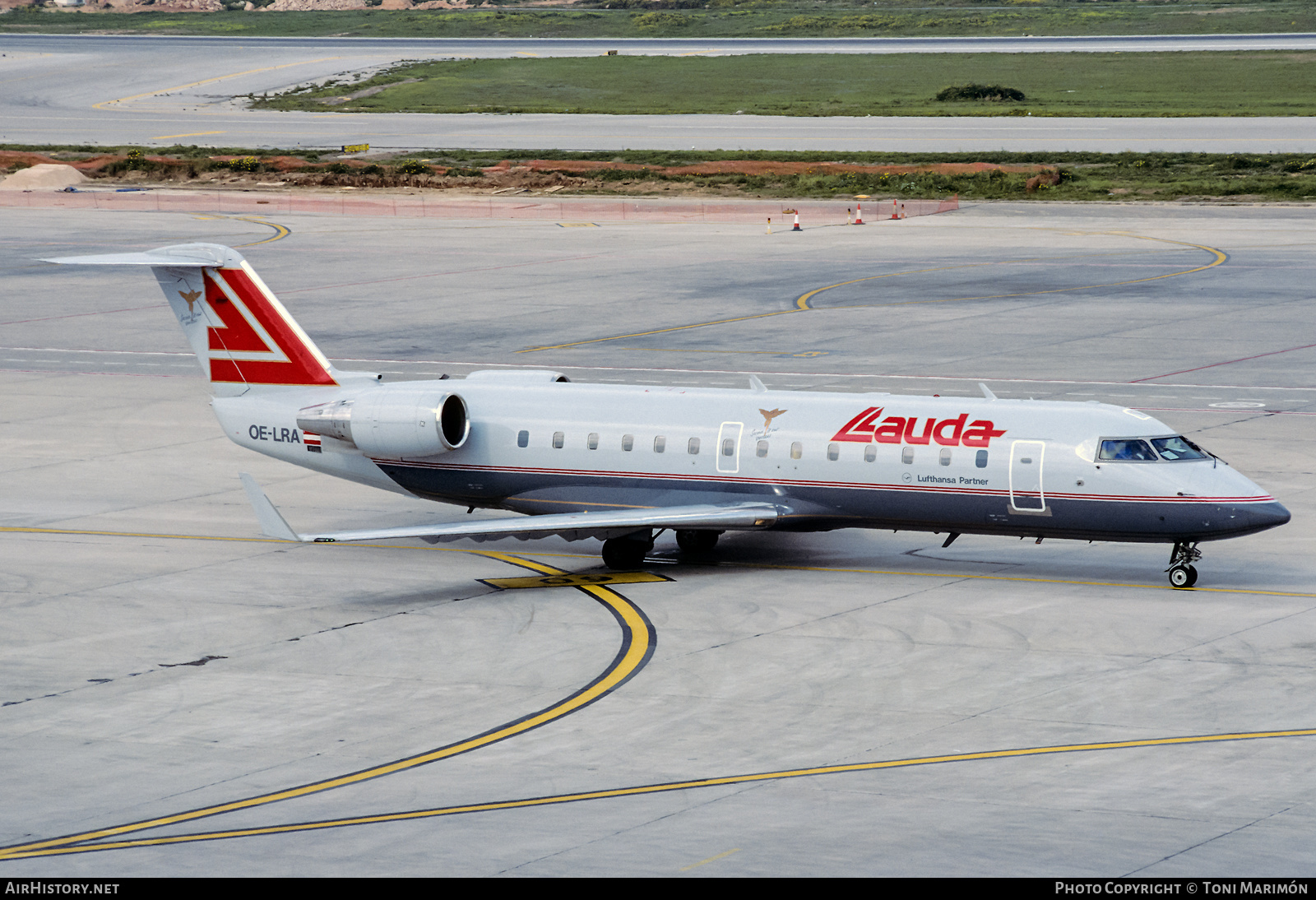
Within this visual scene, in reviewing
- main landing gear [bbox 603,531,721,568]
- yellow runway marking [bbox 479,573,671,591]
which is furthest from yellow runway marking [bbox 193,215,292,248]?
yellow runway marking [bbox 479,573,671,591]

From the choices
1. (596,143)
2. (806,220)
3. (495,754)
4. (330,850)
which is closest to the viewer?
(330,850)

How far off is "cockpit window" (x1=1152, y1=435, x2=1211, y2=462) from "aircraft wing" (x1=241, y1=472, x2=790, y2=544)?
19.7 feet

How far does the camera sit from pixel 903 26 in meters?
189

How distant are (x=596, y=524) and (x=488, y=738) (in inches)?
311

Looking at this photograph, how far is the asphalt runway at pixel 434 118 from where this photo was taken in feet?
348

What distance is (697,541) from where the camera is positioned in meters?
29.7

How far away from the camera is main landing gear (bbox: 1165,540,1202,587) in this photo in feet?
88.2

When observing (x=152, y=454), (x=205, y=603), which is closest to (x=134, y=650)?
(x=205, y=603)

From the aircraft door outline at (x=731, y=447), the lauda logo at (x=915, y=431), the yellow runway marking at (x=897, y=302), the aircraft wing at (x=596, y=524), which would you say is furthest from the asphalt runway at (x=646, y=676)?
the yellow runway marking at (x=897, y=302)

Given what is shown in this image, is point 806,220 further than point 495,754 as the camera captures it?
Yes

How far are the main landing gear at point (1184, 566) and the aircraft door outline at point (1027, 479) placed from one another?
2.25 m

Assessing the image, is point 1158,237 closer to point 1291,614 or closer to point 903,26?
point 1291,614

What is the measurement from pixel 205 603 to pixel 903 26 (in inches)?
6804

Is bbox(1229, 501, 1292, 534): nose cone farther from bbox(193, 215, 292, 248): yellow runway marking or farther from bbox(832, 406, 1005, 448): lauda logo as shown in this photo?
bbox(193, 215, 292, 248): yellow runway marking
